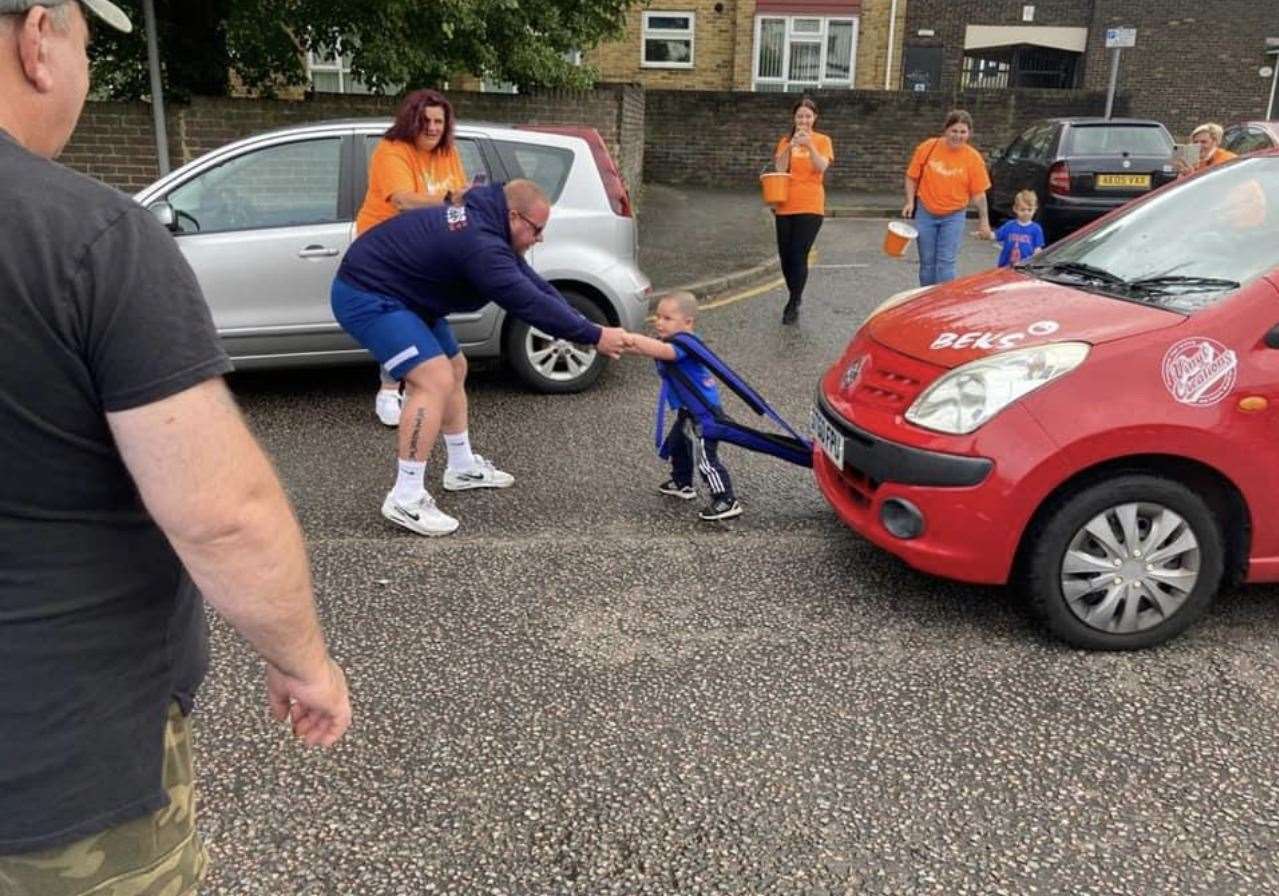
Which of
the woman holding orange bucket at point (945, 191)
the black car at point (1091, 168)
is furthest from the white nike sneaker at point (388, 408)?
the black car at point (1091, 168)

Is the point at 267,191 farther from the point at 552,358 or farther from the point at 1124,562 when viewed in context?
the point at 1124,562

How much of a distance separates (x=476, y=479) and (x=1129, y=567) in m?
2.83

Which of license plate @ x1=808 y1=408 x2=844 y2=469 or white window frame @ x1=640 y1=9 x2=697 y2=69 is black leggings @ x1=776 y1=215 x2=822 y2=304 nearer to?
license plate @ x1=808 y1=408 x2=844 y2=469

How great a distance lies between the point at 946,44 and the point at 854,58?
121 inches

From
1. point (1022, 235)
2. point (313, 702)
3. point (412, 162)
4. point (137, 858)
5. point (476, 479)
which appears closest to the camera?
point (137, 858)

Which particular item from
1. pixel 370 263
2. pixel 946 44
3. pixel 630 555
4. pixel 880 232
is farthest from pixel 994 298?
pixel 946 44

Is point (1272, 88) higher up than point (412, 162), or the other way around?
point (1272, 88)

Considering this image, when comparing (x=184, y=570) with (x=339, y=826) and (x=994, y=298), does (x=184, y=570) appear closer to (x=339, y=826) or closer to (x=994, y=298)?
(x=339, y=826)

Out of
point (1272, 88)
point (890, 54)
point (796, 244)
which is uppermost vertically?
point (890, 54)

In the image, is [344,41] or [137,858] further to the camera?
[344,41]

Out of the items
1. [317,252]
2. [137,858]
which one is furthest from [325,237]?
[137,858]

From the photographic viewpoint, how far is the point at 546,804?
2639 millimetres

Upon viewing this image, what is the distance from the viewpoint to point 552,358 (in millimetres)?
6391

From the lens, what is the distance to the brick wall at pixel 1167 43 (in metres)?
25.0
